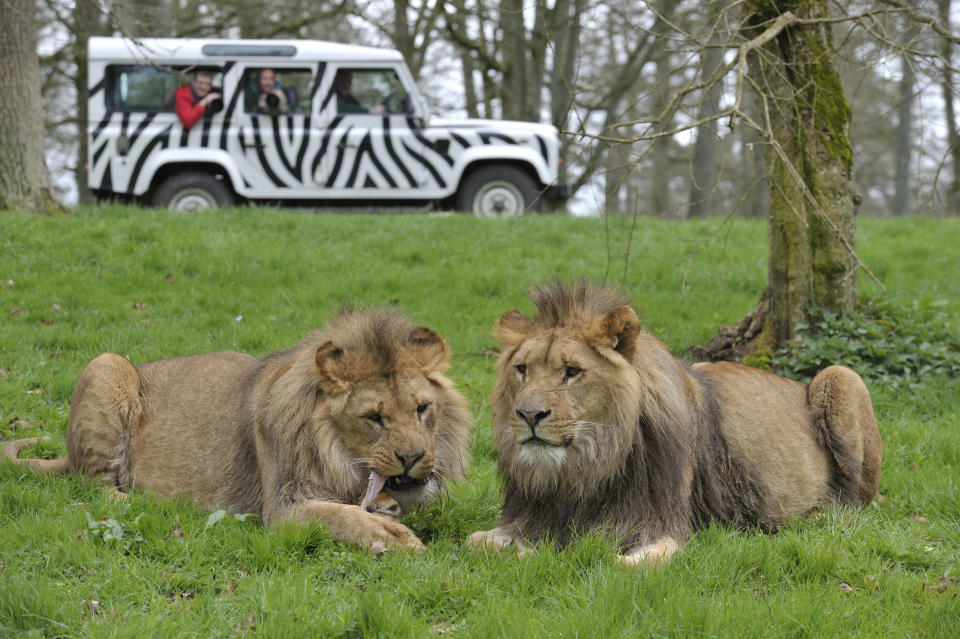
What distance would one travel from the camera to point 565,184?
17.1m

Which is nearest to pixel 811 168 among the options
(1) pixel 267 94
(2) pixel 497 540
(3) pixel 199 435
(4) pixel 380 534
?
(2) pixel 497 540

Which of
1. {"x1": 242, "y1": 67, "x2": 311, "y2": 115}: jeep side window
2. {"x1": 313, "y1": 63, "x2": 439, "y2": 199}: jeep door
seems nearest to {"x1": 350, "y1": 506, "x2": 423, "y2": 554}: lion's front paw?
{"x1": 313, "y1": 63, "x2": 439, "y2": 199}: jeep door

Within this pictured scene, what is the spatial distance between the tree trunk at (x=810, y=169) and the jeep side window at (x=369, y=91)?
8626 mm

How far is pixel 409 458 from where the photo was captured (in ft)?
15.0

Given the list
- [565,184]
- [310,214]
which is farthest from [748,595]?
[565,184]

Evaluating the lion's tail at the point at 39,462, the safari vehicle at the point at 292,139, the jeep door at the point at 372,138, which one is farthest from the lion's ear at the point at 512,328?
the jeep door at the point at 372,138

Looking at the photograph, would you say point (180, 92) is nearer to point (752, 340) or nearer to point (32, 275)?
point (32, 275)

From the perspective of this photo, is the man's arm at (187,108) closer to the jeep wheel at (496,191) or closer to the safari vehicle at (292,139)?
the safari vehicle at (292,139)

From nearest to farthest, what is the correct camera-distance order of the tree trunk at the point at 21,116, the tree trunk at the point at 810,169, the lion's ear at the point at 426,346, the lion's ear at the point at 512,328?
the lion's ear at the point at 512,328, the lion's ear at the point at 426,346, the tree trunk at the point at 810,169, the tree trunk at the point at 21,116

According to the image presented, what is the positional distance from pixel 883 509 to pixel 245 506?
12.3 feet

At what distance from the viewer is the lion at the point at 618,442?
4379 millimetres

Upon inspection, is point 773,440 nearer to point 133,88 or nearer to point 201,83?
point 201,83

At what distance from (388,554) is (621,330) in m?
1.53

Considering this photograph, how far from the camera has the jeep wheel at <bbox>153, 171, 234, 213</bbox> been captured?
15312 mm
